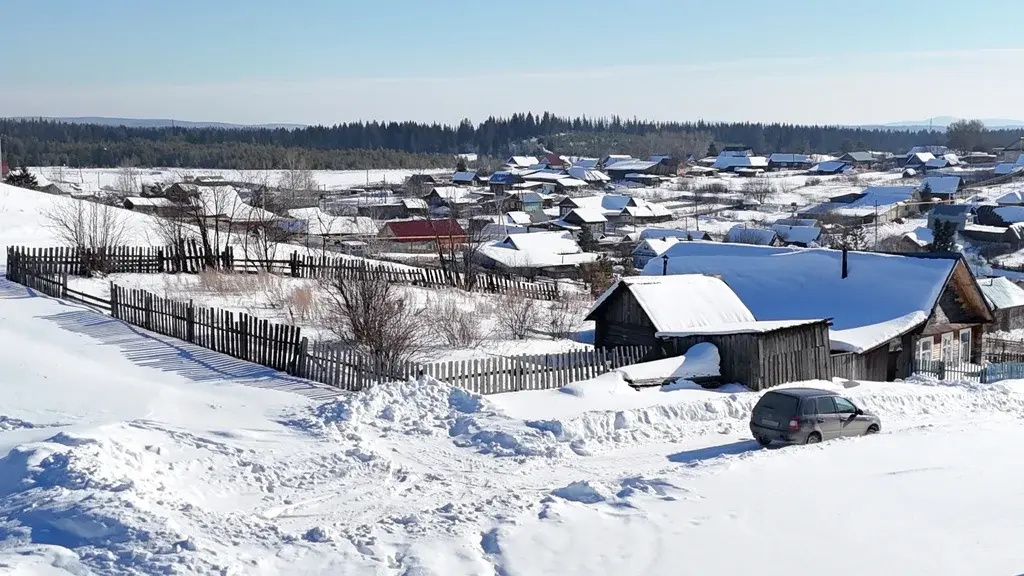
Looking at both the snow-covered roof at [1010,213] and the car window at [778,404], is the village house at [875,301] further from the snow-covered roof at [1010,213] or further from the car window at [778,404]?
the snow-covered roof at [1010,213]

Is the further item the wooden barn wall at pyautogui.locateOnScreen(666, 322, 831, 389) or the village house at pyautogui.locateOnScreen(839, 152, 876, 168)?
the village house at pyautogui.locateOnScreen(839, 152, 876, 168)

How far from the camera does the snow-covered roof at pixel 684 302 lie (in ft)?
71.9

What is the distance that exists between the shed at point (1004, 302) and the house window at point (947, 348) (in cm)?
1229

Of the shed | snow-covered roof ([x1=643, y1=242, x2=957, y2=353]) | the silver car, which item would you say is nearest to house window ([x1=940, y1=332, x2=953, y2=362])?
snow-covered roof ([x1=643, y1=242, x2=957, y2=353])

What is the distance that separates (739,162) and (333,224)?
4548 inches

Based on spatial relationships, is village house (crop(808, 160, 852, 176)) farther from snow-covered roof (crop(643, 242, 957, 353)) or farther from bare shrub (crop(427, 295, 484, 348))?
bare shrub (crop(427, 295, 484, 348))

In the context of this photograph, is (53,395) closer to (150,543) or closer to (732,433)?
(150,543)

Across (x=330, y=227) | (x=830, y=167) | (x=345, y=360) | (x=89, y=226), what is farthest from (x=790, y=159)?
(x=345, y=360)

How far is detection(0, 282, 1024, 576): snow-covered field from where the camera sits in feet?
30.5

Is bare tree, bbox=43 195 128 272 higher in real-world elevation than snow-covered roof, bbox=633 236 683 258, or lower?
higher

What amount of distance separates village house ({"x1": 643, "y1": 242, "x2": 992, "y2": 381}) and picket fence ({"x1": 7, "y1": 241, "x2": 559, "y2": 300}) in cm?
835

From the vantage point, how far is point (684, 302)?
2242 cm

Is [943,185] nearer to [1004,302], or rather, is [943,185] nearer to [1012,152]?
[1012,152]

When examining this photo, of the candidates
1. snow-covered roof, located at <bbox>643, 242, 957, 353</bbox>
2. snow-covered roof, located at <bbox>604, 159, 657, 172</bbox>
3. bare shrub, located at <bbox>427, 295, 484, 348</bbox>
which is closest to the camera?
bare shrub, located at <bbox>427, 295, 484, 348</bbox>
